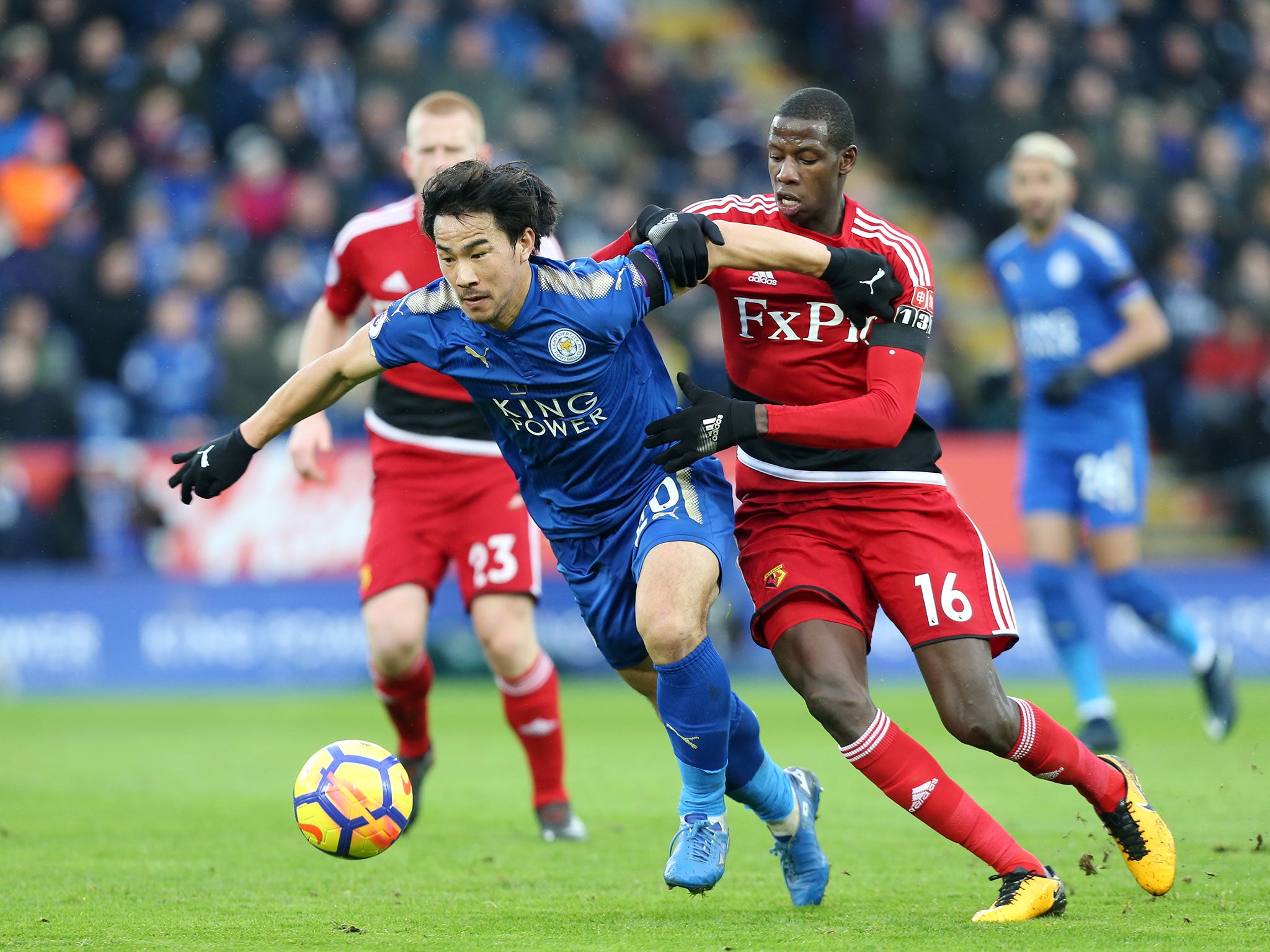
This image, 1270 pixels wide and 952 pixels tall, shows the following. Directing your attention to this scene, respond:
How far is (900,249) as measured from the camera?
17.0ft

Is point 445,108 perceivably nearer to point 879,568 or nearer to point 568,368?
point 568,368

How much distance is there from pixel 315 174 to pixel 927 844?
10.2 m

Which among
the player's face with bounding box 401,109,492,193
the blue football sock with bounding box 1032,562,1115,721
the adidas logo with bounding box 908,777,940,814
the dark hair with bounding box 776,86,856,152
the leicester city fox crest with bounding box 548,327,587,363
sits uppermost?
the player's face with bounding box 401,109,492,193

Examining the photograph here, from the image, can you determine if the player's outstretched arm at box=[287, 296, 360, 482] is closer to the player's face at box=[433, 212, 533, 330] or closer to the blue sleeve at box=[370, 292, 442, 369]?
the blue sleeve at box=[370, 292, 442, 369]

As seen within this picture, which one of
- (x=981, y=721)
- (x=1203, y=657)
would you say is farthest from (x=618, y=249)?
(x=1203, y=657)

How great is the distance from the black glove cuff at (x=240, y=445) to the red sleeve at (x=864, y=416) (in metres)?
1.61

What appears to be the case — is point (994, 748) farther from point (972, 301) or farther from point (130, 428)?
point (972, 301)

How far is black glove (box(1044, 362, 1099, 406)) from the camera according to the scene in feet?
29.4

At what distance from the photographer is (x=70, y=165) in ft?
48.5

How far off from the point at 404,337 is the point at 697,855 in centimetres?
178

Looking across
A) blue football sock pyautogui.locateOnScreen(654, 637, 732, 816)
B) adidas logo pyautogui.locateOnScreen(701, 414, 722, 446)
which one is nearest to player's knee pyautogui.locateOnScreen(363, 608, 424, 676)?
blue football sock pyautogui.locateOnScreen(654, 637, 732, 816)

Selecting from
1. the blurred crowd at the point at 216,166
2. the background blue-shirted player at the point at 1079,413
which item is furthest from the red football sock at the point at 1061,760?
the blurred crowd at the point at 216,166

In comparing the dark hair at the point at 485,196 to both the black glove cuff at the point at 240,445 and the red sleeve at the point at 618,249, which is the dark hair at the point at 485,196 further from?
the black glove cuff at the point at 240,445

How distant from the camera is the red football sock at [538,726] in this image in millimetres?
6699
